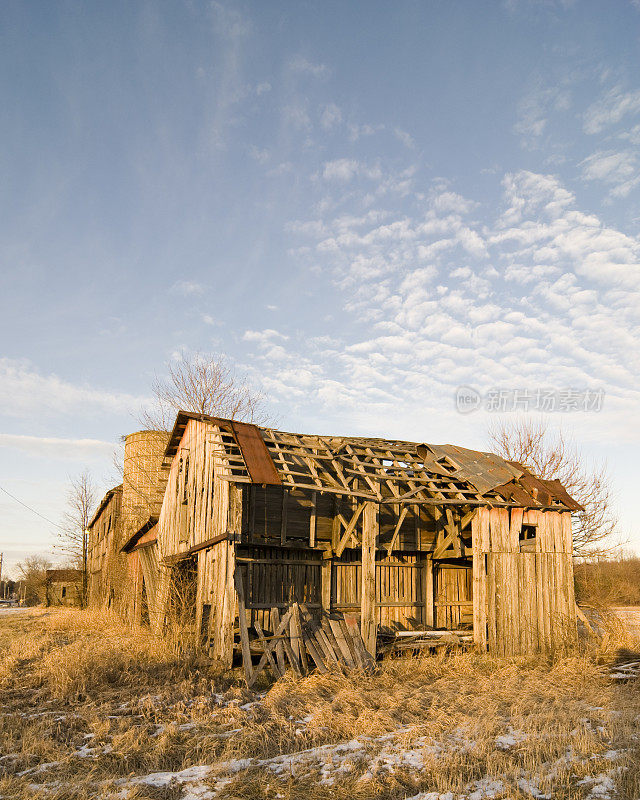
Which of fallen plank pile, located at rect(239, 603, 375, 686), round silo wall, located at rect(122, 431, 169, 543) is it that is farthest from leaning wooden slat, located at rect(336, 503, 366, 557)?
round silo wall, located at rect(122, 431, 169, 543)

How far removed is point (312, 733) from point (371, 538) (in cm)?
653

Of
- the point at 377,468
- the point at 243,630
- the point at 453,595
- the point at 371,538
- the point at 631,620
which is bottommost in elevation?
the point at 631,620

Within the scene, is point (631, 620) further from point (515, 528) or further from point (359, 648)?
point (359, 648)

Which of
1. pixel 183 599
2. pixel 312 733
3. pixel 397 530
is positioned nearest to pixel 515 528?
pixel 397 530

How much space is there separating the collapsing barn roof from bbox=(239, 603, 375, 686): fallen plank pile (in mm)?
3228

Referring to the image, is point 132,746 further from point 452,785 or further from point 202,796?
point 452,785

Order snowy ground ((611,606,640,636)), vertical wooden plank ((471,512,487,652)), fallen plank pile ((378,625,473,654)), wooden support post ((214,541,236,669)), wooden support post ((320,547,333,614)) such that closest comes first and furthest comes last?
wooden support post ((214,541,236,669)) → fallen plank pile ((378,625,473,654)) → vertical wooden plank ((471,512,487,652)) → wooden support post ((320,547,333,614)) → snowy ground ((611,606,640,636))

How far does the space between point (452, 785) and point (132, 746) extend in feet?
14.5

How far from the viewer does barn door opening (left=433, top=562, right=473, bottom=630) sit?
20359mm

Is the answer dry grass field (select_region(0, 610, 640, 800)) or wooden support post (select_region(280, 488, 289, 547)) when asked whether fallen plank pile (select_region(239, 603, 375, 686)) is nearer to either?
dry grass field (select_region(0, 610, 640, 800))

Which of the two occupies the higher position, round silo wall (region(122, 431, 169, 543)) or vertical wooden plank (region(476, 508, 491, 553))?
round silo wall (region(122, 431, 169, 543))

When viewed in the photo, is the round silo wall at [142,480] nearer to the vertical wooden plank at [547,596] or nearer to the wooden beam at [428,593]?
the wooden beam at [428,593]

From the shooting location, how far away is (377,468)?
17594mm

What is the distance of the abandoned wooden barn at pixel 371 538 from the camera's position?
53.9 feet
